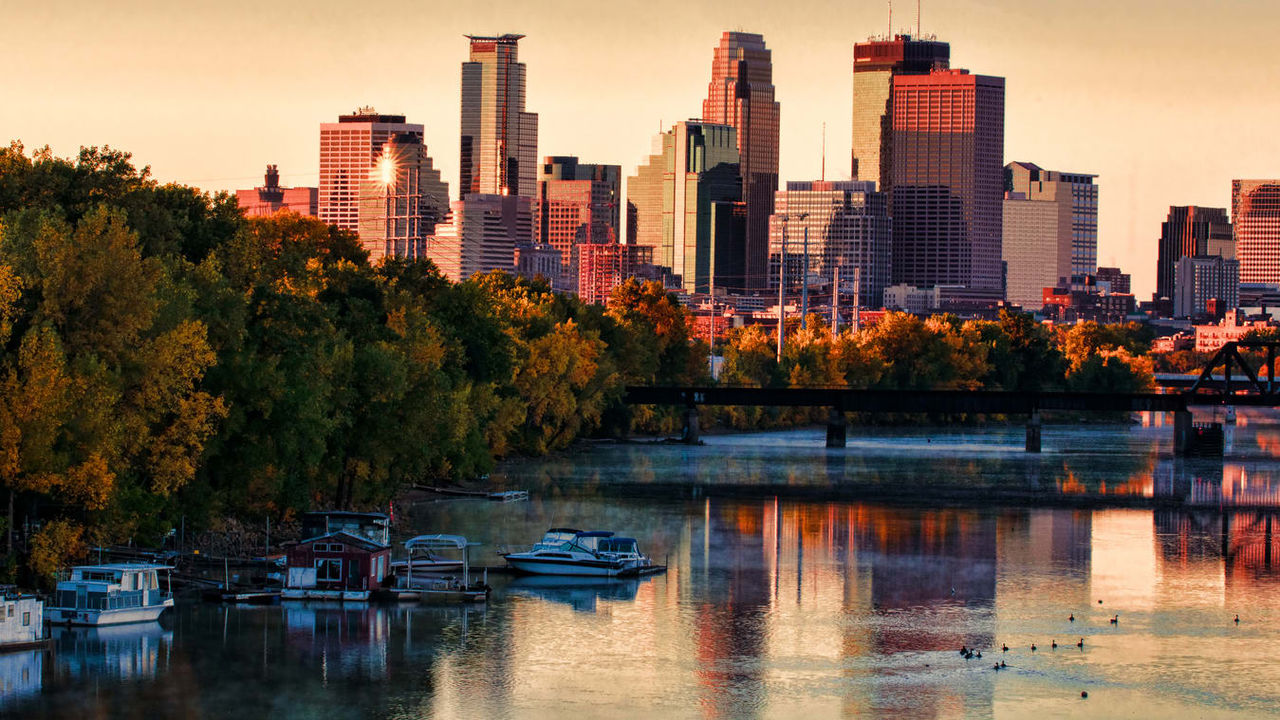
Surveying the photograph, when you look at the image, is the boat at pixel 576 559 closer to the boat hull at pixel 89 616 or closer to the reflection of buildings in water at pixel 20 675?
the boat hull at pixel 89 616

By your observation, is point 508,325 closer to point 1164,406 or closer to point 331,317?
point 331,317

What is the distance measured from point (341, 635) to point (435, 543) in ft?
70.6

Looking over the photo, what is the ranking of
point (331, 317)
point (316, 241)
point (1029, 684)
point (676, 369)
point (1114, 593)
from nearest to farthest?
point (1029, 684) < point (1114, 593) < point (331, 317) < point (316, 241) < point (676, 369)

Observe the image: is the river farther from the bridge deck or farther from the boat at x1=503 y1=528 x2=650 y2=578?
the bridge deck

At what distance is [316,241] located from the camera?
113 metres

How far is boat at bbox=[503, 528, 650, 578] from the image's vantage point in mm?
71562

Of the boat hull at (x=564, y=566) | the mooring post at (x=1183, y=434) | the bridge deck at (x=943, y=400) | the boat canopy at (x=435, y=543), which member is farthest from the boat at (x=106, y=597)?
the mooring post at (x=1183, y=434)

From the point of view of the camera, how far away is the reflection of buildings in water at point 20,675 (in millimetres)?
48312

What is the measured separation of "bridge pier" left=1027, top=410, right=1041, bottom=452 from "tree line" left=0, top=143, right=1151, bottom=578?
54.5 m

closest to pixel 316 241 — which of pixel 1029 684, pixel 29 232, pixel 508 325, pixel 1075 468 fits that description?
pixel 508 325

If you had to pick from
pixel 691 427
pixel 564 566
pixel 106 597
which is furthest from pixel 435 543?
pixel 691 427

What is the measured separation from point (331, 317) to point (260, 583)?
2828 centimetres

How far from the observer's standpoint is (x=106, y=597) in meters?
57.3

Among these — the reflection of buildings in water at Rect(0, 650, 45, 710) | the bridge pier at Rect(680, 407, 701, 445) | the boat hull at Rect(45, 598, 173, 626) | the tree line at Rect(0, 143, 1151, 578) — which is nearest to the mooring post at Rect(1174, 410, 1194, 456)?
the bridge pier at Rect(680, 407, 701, 445)
